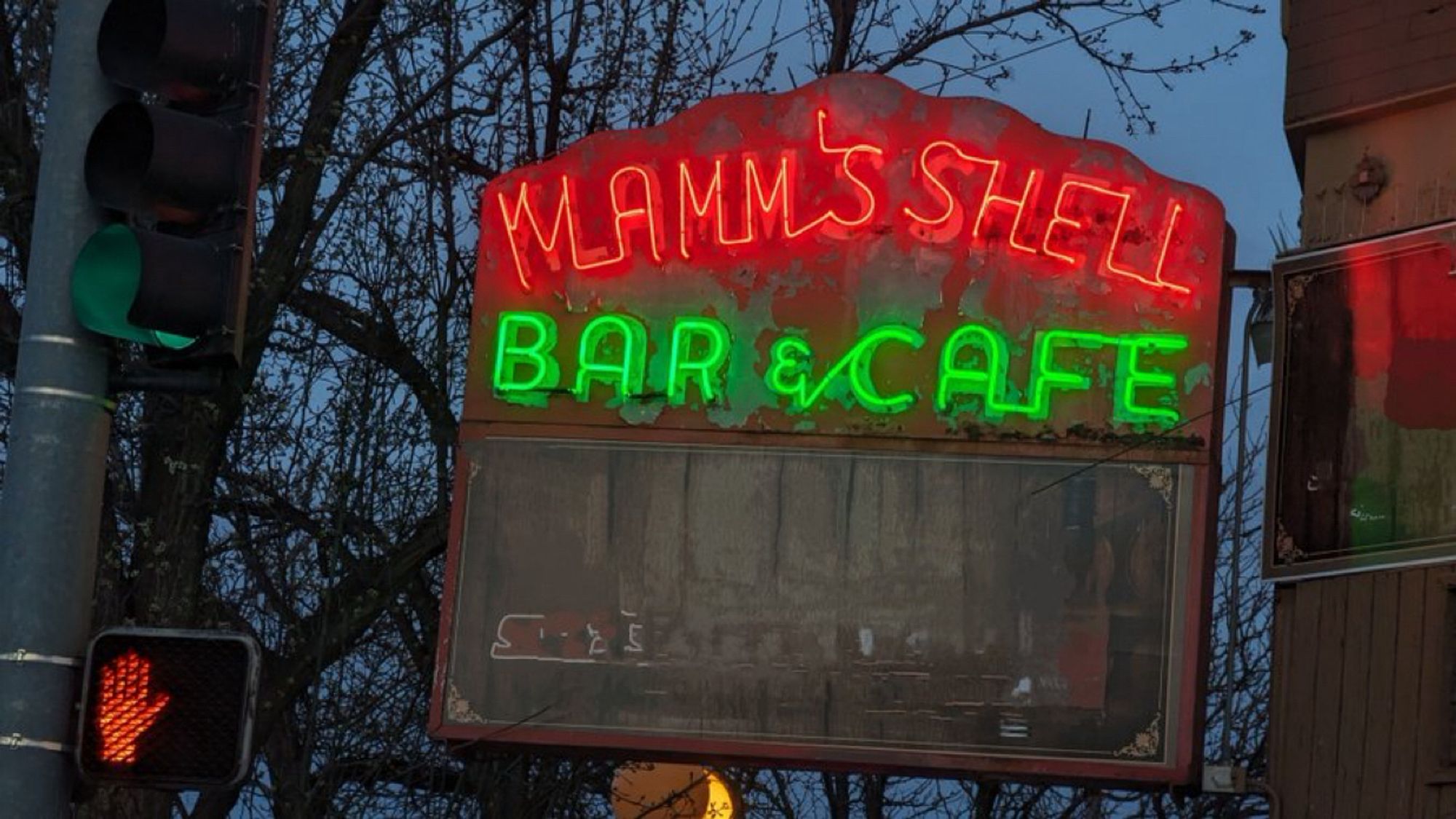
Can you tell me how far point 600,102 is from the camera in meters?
15.8

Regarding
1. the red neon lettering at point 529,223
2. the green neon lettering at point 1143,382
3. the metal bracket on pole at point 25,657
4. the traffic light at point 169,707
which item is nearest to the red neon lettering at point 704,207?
the red neon lettering at point 529,223

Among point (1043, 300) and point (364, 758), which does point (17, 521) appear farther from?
point (364, 758)

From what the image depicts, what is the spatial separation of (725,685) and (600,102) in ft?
18.7

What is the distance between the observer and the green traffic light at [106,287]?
5.48m

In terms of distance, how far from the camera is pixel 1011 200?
11555mm

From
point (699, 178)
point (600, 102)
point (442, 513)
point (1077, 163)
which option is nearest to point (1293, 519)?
point (1077, 163)

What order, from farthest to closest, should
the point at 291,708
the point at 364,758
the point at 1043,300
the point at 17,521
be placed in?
the point at 291,708 → the point at 364,758 → the point at 1043,300 → the point at 17,521

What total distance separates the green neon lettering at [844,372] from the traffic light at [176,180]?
6.07 m

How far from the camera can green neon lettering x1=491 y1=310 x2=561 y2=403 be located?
11.8 m

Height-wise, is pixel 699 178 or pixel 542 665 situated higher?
pixel 699 178

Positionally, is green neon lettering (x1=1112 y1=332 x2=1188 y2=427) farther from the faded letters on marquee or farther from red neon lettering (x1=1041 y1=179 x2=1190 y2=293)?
red neon lettering (x1=1041 y1=179 x2=1190 y2=293)

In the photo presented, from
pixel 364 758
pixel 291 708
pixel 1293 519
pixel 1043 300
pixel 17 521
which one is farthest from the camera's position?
pixel 291 708

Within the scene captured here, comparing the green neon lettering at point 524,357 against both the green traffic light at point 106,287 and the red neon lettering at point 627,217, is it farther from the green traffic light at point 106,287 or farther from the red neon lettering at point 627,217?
the green traffic light at point 106,287

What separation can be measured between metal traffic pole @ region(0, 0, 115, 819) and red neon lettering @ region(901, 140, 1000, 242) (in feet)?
21.0
